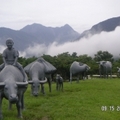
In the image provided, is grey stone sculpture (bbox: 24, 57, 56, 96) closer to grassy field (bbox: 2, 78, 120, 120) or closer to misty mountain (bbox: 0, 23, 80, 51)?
grassy field (bbox: 2, 78, 120, 120)

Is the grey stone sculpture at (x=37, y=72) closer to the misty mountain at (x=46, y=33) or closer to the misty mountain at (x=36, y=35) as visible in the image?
the misty mountain at (x=36, y=35)

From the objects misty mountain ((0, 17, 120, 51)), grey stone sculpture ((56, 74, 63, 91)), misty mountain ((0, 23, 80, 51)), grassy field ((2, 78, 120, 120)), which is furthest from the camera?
misty mountain ((0, 17, 120, 51))

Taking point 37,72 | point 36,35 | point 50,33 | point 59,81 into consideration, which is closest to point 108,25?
point 50,33

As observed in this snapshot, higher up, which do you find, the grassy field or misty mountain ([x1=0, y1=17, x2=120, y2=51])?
misty mountain ([x1=0, y1=17, x2=120, y2=51])

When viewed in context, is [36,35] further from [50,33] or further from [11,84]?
[11,84]

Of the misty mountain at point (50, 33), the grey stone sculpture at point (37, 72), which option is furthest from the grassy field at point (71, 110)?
the misty mountain at point (50, 33)

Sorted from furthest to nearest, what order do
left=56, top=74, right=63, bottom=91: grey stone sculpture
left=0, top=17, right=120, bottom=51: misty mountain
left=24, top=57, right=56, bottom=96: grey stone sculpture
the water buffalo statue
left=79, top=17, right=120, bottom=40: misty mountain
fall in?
left=79, top=17, right=120, bottom=40: misty mountain < left=0, top=17, right=120, bottom=51: misty mountain < left=56, top=74, right=63, bottom=91: grey stone sculpture < left=24, top=57, right=56, bottom=96: grey stone sculpture < the water buffalo statue

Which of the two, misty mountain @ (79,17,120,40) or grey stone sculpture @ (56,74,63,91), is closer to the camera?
grey stone sculpture @ (56,74,63,91)

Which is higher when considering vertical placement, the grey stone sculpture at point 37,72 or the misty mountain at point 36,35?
the misty mountain at point 36,35

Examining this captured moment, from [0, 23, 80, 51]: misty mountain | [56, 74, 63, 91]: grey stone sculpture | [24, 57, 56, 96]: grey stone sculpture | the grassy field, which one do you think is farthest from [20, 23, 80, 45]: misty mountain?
the grassy field

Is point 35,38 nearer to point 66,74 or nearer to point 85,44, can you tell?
point 85,44

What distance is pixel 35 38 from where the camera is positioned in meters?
156

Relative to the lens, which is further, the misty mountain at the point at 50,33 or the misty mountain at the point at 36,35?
the misty mountain at the point at 50,33

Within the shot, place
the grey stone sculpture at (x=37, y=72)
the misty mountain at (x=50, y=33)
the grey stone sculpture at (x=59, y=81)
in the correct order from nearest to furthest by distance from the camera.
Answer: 1. the grey stone sculpture at (x=37, y=72)
2. the grey stone sculpture at (x=59, y=81)
3. the misty mountain at (x=50, y=33)
